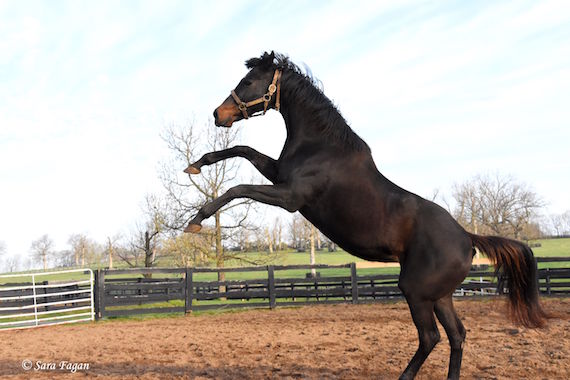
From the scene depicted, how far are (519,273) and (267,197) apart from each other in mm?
2754

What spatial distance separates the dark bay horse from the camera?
4.09 meters

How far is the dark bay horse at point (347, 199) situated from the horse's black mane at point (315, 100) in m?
0.01

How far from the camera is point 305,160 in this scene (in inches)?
164

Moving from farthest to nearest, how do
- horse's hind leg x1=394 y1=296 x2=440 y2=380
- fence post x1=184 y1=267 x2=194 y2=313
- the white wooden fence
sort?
Answer: fence post x1=184 y1=267 x2=194 y2=313 → the white wooden fence → horse's hind leg x1=394 y1=296 x2=440 y2=380

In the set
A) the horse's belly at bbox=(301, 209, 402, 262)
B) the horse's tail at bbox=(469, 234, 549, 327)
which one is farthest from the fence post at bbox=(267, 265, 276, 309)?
the horse's belly at bbox=(301, 209, 402, 262)

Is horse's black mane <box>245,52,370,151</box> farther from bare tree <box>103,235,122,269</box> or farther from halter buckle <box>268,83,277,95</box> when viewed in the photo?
bare tree <box>103,235,122,269</box>

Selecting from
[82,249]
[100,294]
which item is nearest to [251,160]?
[100,294]

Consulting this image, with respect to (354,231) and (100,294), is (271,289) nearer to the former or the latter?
(100,294)

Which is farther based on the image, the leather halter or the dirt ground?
the dirt ground

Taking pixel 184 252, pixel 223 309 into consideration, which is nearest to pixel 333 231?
pixel 223 309

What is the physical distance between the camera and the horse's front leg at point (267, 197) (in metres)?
3.97

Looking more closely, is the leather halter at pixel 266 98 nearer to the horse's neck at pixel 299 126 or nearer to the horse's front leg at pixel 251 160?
the horse's neck at pixel 299 126

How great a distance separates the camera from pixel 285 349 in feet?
24.4

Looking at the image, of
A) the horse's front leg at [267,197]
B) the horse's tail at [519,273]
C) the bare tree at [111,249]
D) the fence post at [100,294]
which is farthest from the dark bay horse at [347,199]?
the bare tree at [111,249]
